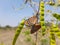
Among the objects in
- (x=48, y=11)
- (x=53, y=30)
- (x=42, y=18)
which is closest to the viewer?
(x=53, y=30)

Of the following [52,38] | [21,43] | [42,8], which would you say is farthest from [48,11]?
[21,43]

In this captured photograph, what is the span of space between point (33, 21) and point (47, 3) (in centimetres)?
15

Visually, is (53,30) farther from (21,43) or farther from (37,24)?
(21,43)

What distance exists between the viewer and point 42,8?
50.0 inches

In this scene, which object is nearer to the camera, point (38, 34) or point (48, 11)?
point (48, 11)

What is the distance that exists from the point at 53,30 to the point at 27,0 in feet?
2.01

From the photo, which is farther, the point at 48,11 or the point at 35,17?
the point at 48,11

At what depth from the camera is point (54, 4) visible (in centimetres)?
140

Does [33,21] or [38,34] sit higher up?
[33,21]

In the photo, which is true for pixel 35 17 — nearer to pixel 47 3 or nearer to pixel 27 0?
pixel 47 3

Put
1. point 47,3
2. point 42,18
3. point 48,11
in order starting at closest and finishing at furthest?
point 42,18 < point 47,3 < point 48,11

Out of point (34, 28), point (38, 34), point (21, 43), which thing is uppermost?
point (34, 28)

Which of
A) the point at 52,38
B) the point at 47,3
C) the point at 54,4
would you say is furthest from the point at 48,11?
the point at 52,38

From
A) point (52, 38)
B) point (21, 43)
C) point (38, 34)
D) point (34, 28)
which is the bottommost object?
point (21, 43)
